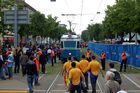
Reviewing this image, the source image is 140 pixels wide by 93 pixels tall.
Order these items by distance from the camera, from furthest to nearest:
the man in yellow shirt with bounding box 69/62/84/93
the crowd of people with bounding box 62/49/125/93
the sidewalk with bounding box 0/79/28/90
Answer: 1. the sidewalk with bounding box 0/79/28/90
2. the man in yellow shirt with bounding box 69/62/84/93
3. the crowd of people with bounding box 62/49/125/93

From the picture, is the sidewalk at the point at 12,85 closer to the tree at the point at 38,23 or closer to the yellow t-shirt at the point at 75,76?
the yellow t-shirt at the point at 75,76

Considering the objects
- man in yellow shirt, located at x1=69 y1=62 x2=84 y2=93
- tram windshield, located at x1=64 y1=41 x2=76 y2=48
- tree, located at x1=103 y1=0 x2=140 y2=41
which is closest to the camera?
man in yellow shirt, located at x1=69 y1=62 x2=84 y2=93

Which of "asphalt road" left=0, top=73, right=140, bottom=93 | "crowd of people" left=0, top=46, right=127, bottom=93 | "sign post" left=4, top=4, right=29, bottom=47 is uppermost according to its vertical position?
"sign post" left=4, top=4, right=29, bottom=47

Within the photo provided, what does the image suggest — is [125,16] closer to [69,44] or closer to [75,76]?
[69,44]

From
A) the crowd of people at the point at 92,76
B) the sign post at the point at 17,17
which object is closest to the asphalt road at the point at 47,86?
the crowd of people at the point at 92,76

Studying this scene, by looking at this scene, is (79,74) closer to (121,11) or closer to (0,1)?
(0,1)

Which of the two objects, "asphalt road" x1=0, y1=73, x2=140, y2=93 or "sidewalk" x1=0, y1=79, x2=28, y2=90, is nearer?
"asphalt road" x1=0, y1=73, x2=140, y2=93

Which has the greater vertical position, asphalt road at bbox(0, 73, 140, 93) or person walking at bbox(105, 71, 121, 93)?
person walking at bbox(105, 71, 121, 93)

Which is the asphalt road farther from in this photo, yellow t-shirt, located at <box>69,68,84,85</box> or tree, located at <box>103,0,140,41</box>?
tree, located at <box>103,0,140,41</box>

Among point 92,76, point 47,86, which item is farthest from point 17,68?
point 92,76

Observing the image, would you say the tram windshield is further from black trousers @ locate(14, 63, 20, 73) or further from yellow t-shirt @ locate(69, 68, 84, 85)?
Result: yellow t-shirt @ locate(69, 68, 84, 85)

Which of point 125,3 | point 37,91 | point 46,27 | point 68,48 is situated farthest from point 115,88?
Answer: point 46,27

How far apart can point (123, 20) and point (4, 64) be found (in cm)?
3116

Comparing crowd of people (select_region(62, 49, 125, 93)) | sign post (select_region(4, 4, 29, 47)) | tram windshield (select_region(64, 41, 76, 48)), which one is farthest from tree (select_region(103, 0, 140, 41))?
crowd of people (select_region(62, 49, 125, 93))
